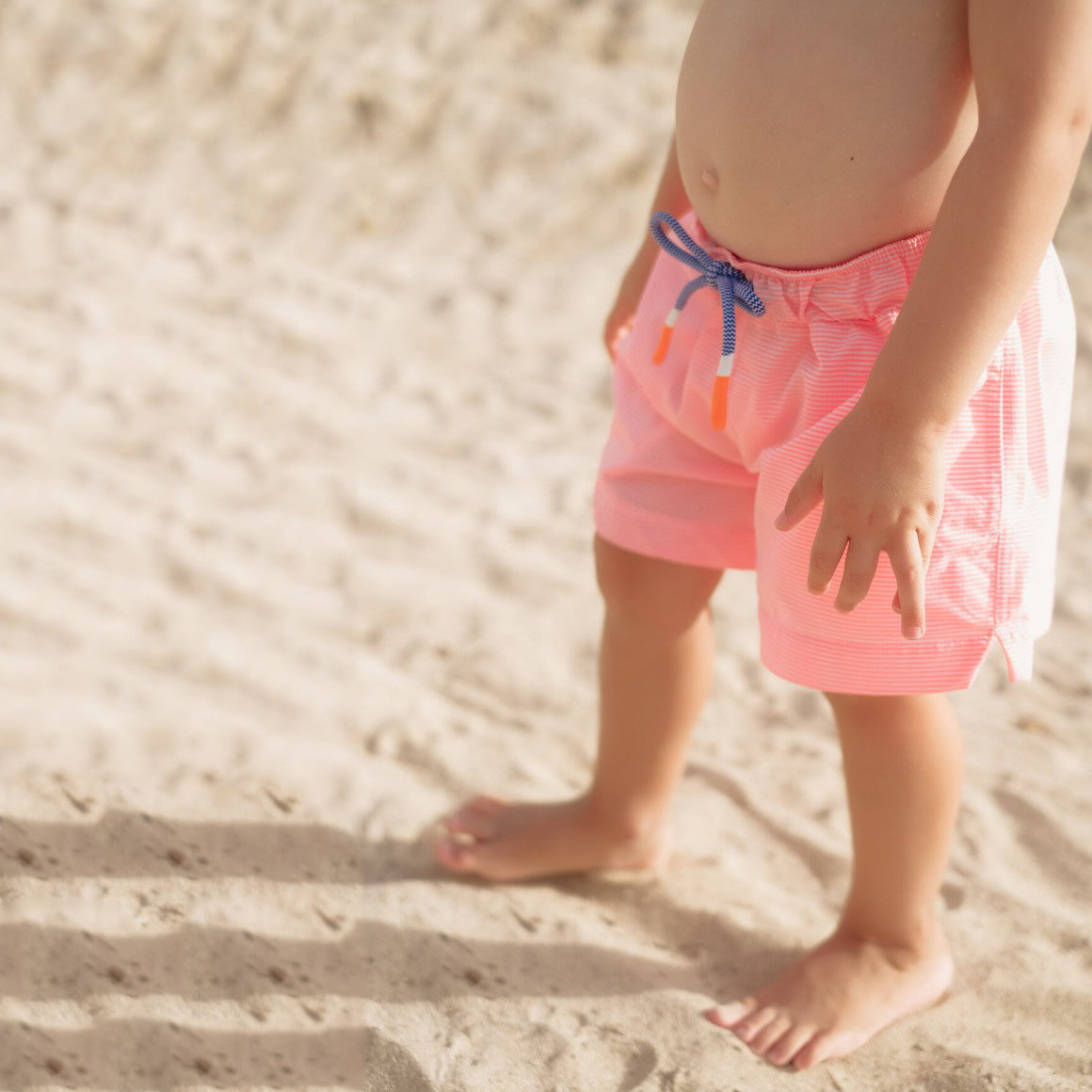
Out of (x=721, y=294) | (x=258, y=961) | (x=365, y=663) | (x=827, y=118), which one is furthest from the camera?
(x=365, y=663)

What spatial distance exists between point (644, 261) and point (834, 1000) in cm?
92

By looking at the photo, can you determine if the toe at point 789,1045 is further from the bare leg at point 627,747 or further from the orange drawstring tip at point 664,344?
the orange drawstring tip at point 664,344

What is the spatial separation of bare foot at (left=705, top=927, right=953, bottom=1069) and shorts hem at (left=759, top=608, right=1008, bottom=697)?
0.45 metres

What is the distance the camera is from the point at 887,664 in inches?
50.3

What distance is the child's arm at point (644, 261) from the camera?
1.60 m

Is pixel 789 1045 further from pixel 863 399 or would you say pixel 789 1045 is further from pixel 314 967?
pixel 863 399

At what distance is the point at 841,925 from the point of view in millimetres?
1606

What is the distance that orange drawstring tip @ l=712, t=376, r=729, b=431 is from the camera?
132 centimetres

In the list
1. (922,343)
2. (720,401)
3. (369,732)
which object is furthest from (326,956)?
(922,343)

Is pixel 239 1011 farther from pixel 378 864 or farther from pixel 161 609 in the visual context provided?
pixel 161 609

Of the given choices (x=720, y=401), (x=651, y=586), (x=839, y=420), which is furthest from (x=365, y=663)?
(x=839, y=420)

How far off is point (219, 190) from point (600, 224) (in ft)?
3.85

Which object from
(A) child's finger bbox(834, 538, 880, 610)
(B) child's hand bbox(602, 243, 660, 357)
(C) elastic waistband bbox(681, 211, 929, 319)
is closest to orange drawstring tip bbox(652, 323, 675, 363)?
(C) elastic waistband bbox(681, 211, 929, 319)

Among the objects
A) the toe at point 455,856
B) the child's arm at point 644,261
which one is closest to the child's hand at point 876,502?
the child's arm at point 644,261
